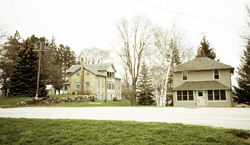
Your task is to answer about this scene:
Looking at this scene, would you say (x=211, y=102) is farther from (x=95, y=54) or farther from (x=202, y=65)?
(x=95, y=54)

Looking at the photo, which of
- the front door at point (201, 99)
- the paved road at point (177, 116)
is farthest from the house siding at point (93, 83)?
the paved road at point (177, 116)

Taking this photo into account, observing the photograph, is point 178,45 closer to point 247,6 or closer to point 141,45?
point 141,45

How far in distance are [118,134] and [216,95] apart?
22.7 metres

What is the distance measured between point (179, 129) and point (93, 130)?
11.0ft

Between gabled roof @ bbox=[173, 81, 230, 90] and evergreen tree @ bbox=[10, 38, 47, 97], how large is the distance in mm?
23866

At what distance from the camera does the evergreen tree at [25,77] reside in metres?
28.2

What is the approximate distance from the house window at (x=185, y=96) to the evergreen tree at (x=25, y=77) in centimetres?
2302

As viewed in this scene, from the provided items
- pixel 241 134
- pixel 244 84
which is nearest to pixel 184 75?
pixel 244 84

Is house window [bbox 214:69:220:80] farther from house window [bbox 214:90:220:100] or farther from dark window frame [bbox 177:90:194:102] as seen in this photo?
dark window frame [bbox 177:90:194:102]

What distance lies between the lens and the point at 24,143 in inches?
225

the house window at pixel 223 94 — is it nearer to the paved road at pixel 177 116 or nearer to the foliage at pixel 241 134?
the paved road at pixel 177 116

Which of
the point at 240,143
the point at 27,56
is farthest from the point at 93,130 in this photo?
the point at 27,56

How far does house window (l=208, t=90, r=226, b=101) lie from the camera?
23827 millimetres

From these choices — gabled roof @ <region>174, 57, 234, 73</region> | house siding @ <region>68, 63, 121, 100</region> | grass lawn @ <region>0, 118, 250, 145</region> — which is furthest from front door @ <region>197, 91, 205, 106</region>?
house siding @ <region>68, 63, 121, 100</region>
